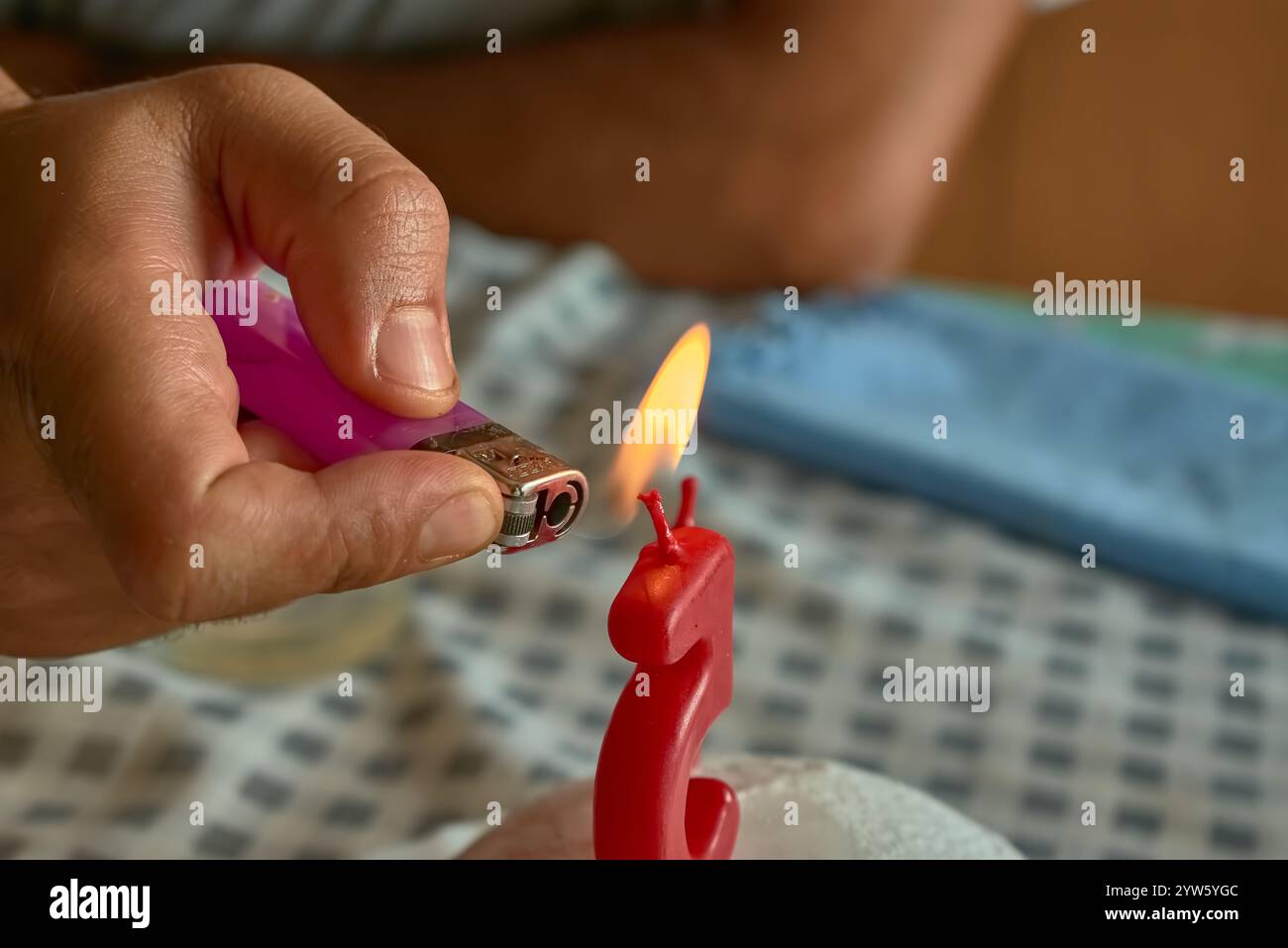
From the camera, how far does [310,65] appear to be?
0.91 metres

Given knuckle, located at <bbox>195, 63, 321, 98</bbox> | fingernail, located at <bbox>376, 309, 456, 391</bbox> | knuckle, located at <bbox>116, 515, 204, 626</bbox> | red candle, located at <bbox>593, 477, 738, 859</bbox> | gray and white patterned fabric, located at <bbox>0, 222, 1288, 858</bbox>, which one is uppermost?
knuckle, located at <bbox>195, 63, 321, 98</bbox>

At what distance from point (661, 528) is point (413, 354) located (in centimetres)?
7

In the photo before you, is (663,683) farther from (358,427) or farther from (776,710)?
(776,710)

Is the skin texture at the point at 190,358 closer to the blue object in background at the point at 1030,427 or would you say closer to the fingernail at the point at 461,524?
the fingernail at the point at 461,524

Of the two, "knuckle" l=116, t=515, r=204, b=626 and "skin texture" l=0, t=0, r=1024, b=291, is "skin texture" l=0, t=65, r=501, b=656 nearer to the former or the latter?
"knuckle" l=116, t=515, r=204, b=626

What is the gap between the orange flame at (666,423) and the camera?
35cm

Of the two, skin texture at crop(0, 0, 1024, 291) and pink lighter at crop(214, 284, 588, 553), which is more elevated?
skin texture at crop(0, 0, 1024, 291)

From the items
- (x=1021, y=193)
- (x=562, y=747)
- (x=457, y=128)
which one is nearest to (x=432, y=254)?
(x=562, y=747)

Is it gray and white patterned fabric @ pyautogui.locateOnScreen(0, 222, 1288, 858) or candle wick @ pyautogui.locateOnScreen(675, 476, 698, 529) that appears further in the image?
gray and white patterned fabric @ pyautogui.locateOnScreen(0, 222, 1288, 858)

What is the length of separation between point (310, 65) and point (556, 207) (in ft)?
0.67

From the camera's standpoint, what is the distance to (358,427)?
33 centimetres

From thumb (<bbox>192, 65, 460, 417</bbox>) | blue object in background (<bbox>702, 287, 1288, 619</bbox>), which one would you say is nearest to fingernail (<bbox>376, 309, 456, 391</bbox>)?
thumb (<bbox>192, 65, 460, 417</bbox>)

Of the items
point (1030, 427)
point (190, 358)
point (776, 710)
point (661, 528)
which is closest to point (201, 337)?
point (190, 358)

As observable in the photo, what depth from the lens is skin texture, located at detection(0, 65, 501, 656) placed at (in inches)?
11.4
